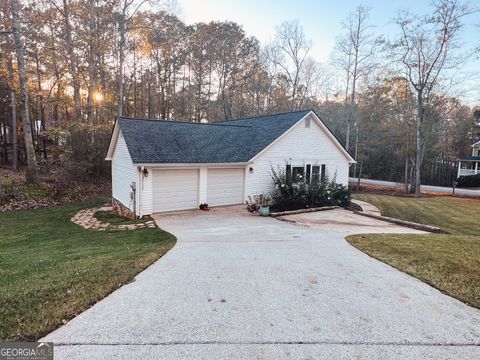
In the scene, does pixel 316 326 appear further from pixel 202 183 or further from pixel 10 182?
pixel 10 182

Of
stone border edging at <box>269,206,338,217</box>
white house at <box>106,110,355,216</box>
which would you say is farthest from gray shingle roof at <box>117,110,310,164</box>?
stone border edging at <box>269,206,338,217</box>

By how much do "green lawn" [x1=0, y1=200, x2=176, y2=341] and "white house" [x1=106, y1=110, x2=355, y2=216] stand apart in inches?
107

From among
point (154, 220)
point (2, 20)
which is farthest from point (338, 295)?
point (2, 20)

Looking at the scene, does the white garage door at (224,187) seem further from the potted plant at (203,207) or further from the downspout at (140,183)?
the downspout at (140,183)

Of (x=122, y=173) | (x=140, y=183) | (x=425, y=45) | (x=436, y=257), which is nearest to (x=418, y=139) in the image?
(x=425, y=45)

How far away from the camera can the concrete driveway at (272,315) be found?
3154 millimetres

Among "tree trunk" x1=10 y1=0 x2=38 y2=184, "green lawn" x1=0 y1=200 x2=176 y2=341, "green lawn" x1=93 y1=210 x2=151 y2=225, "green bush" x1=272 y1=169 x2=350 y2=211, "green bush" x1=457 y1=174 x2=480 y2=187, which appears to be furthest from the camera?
"green bush" x1=457 y1=174 x2=480 y2=187

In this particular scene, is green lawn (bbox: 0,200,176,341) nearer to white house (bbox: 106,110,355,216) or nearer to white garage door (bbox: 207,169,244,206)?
white house (bbox: 106,110,355,216)

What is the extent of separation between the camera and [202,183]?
1262 centimetres

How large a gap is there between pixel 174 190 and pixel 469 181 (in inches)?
1146

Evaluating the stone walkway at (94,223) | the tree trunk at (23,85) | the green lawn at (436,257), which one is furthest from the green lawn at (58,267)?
the tree trunk at (23,85)

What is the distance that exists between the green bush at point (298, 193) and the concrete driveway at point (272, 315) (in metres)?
7.03

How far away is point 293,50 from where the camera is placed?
2806cm

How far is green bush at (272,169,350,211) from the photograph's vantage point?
1335cm
